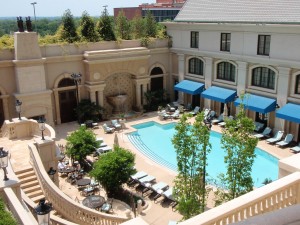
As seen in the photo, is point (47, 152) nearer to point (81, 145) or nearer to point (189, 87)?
point (81, 145)

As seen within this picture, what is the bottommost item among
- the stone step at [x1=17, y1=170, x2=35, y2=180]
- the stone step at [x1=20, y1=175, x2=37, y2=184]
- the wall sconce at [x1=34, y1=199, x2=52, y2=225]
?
the stone step at [x1=20, y1=175, x2=37, y2=184]

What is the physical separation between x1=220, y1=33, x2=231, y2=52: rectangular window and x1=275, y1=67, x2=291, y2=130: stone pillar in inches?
218

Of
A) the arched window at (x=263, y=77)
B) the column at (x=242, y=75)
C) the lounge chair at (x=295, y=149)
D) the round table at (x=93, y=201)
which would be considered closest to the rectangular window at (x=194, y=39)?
the column at (x=242, y=75)

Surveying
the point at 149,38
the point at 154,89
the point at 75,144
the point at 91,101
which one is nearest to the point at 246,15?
the point at 149,38

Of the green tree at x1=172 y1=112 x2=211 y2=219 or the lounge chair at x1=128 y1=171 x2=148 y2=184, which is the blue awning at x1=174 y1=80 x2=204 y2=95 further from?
the green tree at x1=172 y1=112 x2=211 y2=219

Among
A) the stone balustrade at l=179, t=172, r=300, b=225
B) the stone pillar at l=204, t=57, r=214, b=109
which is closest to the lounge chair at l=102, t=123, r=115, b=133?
the stone pillar at l=204, t=57, r=214, b=109

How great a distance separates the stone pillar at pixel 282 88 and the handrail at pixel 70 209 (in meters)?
16.5

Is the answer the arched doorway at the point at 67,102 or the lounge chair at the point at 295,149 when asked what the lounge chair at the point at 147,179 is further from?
the arched doorway at the point at 67,102

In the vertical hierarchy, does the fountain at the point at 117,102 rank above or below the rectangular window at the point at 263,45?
below

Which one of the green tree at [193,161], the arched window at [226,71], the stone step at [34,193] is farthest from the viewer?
the arched window at [226,71]

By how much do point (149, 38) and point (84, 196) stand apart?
762 inches

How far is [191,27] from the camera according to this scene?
31.8 m

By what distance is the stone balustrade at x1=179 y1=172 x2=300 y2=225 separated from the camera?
19.6 feet

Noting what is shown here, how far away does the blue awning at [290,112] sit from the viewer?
23347 millimetres
